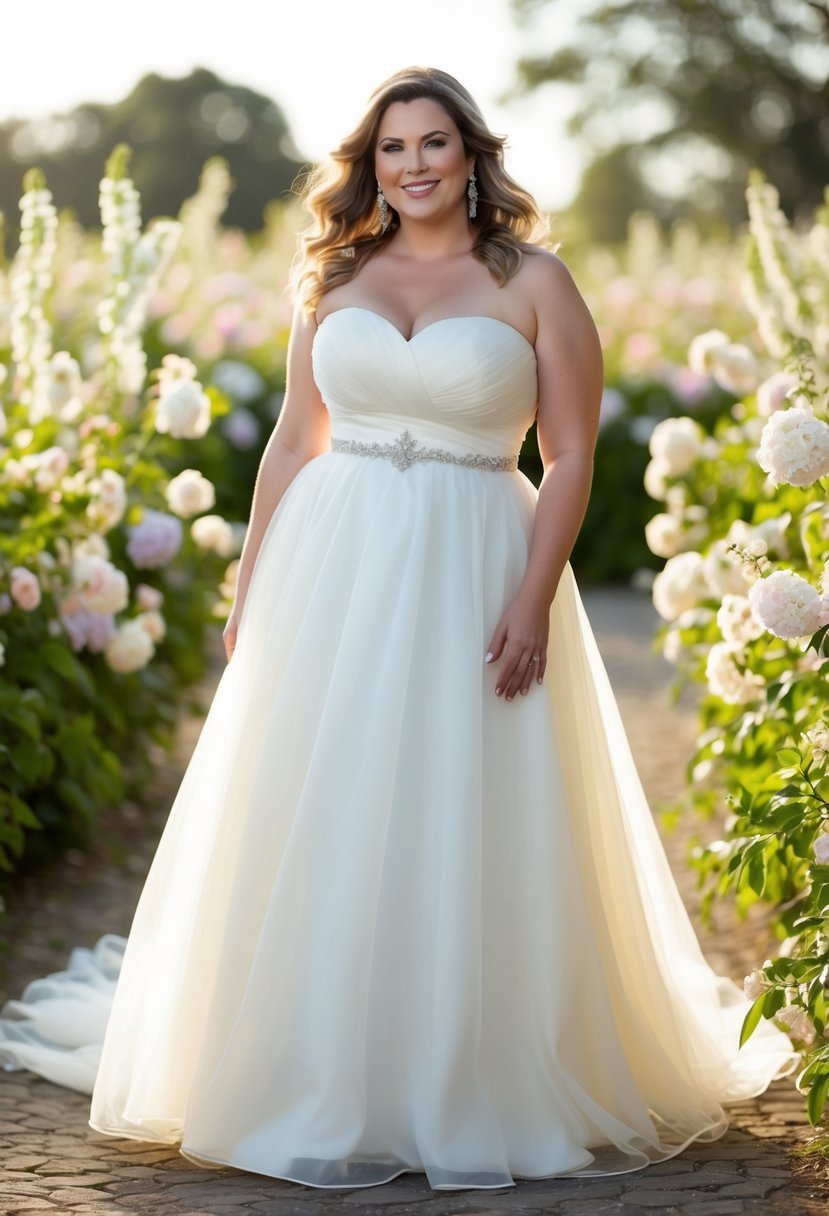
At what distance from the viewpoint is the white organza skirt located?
3021 mm

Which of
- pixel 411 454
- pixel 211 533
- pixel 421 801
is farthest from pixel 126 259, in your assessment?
pixel 421 801

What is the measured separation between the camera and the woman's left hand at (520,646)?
10.5 feet

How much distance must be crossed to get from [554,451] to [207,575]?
4.54m

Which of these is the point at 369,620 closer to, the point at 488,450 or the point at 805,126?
the point at 488,450

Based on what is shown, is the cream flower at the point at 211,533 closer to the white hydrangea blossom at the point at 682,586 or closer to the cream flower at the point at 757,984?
the white hydrangea blossom at the point at 682,586

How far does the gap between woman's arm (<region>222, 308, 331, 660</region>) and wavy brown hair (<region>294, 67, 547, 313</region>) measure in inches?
5.9

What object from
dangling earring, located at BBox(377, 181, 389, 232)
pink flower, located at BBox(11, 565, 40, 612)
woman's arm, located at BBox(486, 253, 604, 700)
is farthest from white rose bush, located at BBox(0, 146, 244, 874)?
woman's arm, located at BBox(486, 253, 604, 700)

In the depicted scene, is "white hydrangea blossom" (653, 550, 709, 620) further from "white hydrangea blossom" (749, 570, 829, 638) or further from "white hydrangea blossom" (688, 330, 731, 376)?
"white hydrangea blossom" (749, 570, 829, 638)

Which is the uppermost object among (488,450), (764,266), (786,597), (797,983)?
(764,266)

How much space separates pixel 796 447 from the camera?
9.61 feet

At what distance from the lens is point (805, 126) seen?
1491 inches

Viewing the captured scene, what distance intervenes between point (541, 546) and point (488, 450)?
266 mm

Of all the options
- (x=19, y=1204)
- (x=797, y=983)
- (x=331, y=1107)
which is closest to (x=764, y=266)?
(x=797, y=983)

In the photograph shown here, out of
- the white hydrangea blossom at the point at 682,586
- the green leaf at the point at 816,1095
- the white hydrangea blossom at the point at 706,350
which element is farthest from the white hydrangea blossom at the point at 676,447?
the green leaf at the point at 816,1095
